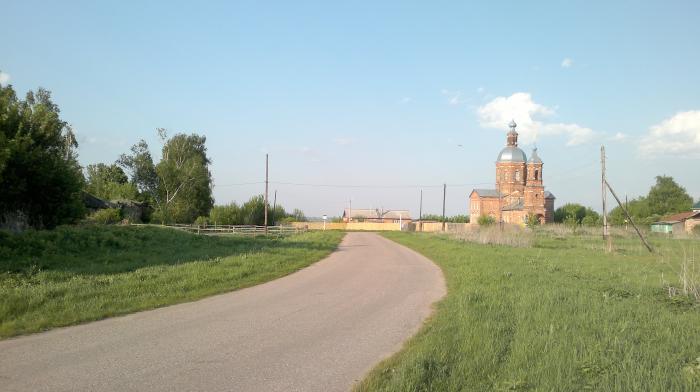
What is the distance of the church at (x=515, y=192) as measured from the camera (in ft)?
280

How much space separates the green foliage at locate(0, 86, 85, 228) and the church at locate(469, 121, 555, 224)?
234 feet

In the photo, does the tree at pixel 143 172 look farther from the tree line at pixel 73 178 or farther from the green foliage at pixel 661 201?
the green foliage at pixel 661 201

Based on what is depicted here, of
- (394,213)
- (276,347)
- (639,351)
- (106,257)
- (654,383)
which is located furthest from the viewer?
(394,213)

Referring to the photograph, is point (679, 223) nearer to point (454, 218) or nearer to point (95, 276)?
point (454, 218)

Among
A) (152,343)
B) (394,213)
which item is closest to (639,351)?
(152,343)

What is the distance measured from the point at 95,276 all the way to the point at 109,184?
61080 millimetres

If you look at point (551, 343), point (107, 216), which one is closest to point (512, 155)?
point (107, 216)

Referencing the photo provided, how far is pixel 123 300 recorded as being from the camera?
1010 cm

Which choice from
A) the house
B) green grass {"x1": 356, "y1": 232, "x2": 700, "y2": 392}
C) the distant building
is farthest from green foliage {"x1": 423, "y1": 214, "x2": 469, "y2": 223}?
green grass {"x1": 356, "y1": 232, "x2": 700, "y2": 392}

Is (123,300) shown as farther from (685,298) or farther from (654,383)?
(685,298)

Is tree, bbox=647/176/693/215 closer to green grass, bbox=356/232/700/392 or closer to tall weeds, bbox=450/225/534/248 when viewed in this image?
tall weeds, bbox=450/225/534/248

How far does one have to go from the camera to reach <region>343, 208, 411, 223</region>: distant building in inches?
4884

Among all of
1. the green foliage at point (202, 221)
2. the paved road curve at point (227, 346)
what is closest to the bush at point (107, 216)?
the green foliage at point (202, 221)

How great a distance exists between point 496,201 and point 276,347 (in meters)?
89.9
